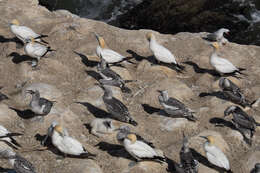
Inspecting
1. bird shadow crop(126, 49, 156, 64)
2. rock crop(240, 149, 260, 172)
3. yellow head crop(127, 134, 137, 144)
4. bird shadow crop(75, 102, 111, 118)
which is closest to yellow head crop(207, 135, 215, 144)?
rock crop(240, 149, 260, 172)

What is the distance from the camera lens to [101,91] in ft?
52.4

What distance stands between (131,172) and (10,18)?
10.8 metres

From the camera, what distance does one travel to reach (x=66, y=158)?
511 inches

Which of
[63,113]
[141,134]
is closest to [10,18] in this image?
[63,113]

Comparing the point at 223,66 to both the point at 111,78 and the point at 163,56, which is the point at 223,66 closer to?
the point at 163,56

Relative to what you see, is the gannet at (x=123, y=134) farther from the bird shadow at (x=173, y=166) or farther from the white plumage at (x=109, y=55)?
the white plumage at (x=109, y=55)

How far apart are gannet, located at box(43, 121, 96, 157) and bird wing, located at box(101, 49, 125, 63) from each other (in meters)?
4.90

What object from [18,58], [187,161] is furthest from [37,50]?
[187,161]

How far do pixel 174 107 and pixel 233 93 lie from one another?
2.27 metres

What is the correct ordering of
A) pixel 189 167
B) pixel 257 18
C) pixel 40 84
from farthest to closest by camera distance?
pixel 257 18, pixel 40 84, pixel 189 167

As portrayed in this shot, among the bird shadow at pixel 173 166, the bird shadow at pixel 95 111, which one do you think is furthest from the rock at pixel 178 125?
the bird shadow at pixel 95 111

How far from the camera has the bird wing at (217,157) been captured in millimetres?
12898

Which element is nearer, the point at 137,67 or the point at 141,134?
the point at 141,134

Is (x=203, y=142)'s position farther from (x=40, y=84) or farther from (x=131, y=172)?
(x=40, y=84)
